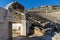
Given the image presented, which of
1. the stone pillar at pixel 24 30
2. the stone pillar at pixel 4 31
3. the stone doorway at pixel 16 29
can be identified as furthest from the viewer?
→ the stone doorway at pixel 16 29

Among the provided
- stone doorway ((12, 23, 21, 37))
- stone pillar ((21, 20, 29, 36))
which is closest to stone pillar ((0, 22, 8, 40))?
stone pillar ((21, 20, 29, 36))

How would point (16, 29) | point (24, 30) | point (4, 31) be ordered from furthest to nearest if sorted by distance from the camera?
point (16, 29) < point (24, 30) < point (4, 31)

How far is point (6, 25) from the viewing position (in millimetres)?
8930

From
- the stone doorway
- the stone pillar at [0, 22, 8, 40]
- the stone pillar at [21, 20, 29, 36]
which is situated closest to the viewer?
the stone pillar at [0, 22, 8, 40]

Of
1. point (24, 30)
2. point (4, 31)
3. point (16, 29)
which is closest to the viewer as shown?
point (4, 31)

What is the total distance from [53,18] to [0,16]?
52.5 ft

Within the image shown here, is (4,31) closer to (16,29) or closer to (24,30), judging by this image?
(24,30)

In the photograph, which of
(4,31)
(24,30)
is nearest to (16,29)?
(24,30)

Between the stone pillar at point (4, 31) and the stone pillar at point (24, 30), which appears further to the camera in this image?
the stone pillar at point (24, 30)

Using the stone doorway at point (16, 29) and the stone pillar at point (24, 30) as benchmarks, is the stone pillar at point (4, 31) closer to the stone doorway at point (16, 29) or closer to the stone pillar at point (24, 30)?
the stone pillar at point (24, 30)

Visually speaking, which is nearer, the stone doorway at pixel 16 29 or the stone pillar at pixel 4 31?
the stone pillar at pixel 4 31

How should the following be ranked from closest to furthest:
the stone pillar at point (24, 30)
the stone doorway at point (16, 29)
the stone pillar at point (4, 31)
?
the stone pillar at point (4, 31) → the stone pillar at point (24, 30) → the stone doorway at point (16, 29)

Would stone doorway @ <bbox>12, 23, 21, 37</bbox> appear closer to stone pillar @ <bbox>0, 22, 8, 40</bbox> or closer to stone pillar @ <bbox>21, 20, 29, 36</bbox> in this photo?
stone pillar @ <bbox>21, 20, 29, 36</bbox>

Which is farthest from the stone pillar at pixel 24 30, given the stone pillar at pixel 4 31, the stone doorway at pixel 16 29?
the stone pillar at pixel 4 31
